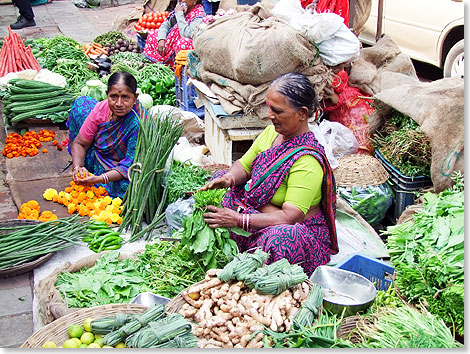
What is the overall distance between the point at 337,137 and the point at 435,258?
7.54ft

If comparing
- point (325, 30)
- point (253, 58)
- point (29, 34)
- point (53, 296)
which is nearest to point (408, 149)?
point (325, 30)

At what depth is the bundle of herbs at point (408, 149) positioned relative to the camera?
4.26m

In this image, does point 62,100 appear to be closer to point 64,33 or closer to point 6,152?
point 6,152

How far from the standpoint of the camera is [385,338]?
249 cm

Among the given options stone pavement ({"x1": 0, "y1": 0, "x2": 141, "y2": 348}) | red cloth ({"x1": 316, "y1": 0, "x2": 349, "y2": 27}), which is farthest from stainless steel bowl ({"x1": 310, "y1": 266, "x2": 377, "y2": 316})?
red cloth ({"x1": 316, "y1": 0, "x2": 349, "y2": 27})

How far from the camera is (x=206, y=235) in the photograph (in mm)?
3078

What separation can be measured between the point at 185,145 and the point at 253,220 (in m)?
2.04

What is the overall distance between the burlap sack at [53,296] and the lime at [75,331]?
0.37 m

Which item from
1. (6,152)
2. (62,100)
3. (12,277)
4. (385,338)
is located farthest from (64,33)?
(385,338)

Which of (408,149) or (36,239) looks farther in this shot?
(408,149)

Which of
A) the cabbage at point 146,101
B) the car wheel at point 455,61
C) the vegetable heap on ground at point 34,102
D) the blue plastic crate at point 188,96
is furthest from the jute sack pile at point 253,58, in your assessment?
the car wheel at point 455,61

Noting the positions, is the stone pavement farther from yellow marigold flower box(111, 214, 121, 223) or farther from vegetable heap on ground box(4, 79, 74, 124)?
yellow marigold flower box(111, 214, 121, 223)

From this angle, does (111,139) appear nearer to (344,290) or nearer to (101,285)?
(101,285)

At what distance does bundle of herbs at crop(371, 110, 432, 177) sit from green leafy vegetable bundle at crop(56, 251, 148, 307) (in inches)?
87.4
